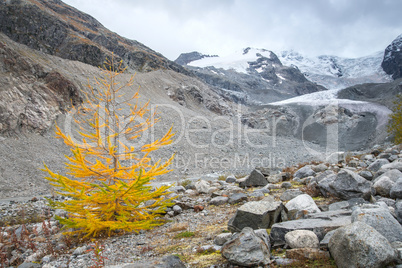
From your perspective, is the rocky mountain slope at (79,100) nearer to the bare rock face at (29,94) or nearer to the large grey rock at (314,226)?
Result: the bare rock face at (29,94)

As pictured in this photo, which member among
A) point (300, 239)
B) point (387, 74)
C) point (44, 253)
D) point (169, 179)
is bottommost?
point (169, 179)

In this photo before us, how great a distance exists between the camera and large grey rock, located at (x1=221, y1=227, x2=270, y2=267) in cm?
277

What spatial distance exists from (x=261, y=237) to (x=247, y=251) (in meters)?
0.38

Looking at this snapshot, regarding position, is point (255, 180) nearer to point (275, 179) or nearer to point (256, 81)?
point (275, 179)

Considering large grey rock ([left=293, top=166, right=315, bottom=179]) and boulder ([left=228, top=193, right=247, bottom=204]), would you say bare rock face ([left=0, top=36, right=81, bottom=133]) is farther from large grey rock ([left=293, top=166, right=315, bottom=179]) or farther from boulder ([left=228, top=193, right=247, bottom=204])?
large grey rock ([left=293, top=166, right=315, bottom=179])

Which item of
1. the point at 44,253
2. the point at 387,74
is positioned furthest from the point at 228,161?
the point at 387,74

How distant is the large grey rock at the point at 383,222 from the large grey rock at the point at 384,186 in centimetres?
244

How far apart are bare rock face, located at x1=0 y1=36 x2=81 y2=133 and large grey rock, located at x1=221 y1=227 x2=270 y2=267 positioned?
22637 millimetres

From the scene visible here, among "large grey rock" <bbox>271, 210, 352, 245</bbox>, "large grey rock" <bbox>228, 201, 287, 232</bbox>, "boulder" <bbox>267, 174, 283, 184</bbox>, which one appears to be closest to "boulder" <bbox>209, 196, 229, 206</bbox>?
"large grey rock" <bbox>228, 201, 287, 232</bbox>

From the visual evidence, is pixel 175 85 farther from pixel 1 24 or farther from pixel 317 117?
pixel 317 117

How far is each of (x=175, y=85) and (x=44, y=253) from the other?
50333 mm

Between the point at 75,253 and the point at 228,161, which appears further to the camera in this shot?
the point at 228,161

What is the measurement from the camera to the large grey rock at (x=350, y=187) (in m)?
5.10

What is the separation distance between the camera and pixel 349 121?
54.6 metres
